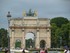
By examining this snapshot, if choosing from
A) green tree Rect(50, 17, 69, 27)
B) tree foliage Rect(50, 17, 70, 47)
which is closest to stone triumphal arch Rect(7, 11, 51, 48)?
tree foliage Rect(50, 17, 70, 47)

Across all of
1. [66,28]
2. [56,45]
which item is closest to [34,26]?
[66,28]

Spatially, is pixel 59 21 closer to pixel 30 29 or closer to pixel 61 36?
pixel 61 36

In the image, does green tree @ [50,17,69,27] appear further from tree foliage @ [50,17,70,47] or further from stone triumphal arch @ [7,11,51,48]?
stone triumphal arch @ [7,11,51,48]

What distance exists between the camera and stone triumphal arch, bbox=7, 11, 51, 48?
9794cm

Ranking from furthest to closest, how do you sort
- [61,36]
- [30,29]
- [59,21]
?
1. [59,21]
2. [61,36]
3. [30,29]

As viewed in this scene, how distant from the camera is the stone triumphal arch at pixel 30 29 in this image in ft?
321

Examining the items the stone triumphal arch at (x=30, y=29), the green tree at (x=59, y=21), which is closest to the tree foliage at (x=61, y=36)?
the stone triumphal arch at (x=30, y=29)

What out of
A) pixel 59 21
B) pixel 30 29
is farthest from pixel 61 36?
pixel 59 21

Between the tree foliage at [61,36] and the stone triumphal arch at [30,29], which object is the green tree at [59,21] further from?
the stone triumphal arch at [30,29]

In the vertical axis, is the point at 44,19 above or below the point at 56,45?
above

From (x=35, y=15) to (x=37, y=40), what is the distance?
692 cm

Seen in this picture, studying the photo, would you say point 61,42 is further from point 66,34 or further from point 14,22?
point 14,22

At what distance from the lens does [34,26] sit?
324 feet

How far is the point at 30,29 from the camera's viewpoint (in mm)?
98500
